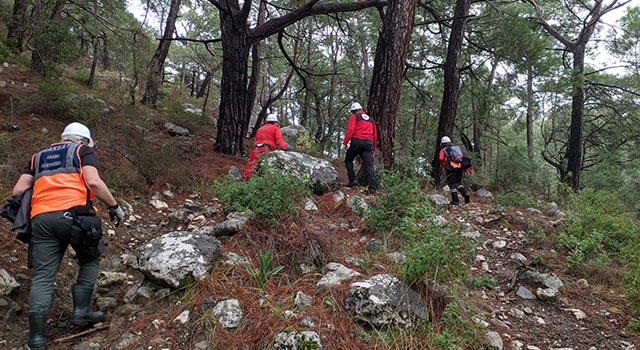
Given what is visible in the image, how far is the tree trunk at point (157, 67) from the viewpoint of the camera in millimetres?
9018

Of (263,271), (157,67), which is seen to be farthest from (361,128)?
(157,67)

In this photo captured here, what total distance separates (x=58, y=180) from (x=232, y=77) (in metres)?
5.49

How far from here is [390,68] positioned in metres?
6.23

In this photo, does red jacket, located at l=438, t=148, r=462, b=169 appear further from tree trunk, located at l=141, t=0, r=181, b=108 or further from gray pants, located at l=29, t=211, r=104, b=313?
tree trunk, located at l=141, t=0, r=181, b=108

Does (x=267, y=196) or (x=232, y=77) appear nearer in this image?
(x=267, y=196)

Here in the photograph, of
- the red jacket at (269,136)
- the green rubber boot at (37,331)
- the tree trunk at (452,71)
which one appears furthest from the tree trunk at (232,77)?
the green rubber boot at (37,331)

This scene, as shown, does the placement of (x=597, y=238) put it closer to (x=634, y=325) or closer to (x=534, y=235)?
(x=534, y=235)

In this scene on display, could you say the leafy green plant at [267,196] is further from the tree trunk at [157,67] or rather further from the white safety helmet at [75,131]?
the tree trunk at [157,67]

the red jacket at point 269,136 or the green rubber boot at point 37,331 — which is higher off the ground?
the red jacket at point 269,136

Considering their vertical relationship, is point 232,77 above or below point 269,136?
above

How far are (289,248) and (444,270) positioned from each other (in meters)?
1.46

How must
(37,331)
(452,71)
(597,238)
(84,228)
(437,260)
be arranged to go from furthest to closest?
(452,71) < (597,238) < (84,228) < (437,260) < (37,331)

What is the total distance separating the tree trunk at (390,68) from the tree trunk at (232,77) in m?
3.21

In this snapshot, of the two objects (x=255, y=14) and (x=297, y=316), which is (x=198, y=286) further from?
(x=255, y=14)
